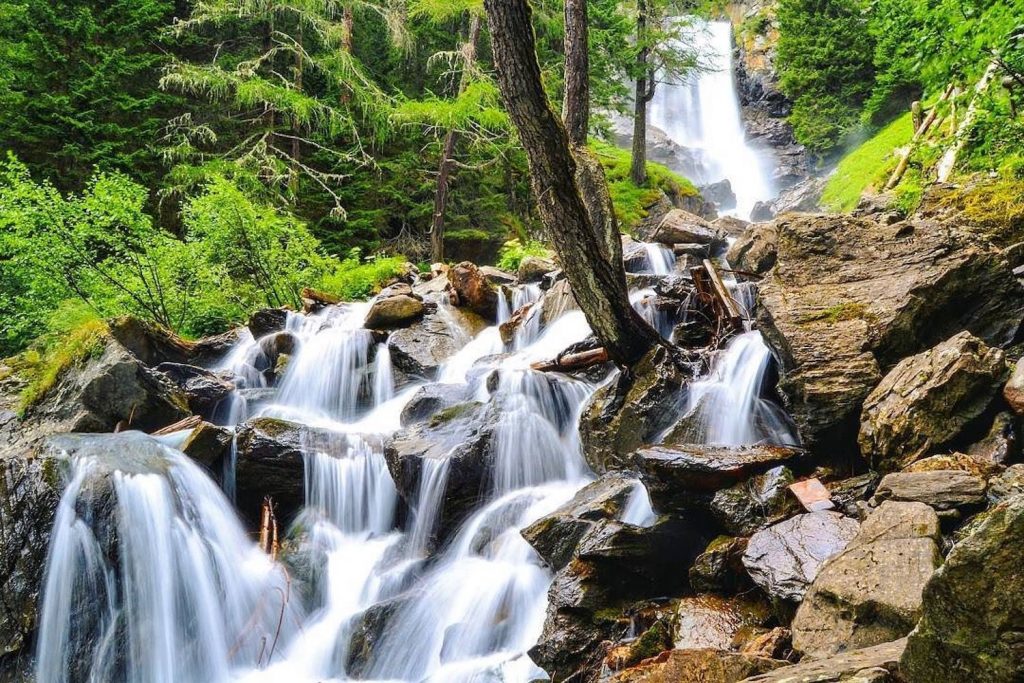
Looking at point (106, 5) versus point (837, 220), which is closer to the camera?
point (837, 220)

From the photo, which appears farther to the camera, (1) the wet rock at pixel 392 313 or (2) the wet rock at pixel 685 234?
(2) the wet rock at pixel 685 234

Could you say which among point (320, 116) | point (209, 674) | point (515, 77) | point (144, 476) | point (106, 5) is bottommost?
point (209, 674)

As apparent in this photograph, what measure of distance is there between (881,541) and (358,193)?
677 inches

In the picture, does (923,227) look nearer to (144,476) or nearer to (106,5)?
(144,476)

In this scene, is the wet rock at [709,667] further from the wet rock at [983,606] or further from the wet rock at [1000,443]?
the wet rock at [1000,443]

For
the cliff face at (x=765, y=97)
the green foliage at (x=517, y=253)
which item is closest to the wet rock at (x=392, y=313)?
the green foliage at (x=517, y=253)

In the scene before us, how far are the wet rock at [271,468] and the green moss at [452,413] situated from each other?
4.40 feet

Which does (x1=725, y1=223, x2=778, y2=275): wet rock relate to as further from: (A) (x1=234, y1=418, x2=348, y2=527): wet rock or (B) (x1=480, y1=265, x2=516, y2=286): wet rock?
(A) (x1=234, y1=418, x2=348, y2=527): wet rock

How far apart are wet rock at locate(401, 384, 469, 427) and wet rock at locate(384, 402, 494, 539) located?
73cm

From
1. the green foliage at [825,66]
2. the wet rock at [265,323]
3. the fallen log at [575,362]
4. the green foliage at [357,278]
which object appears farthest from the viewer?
the green foliage at [825,66]

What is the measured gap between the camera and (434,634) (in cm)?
510

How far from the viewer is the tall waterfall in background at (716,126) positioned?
26.9 meters

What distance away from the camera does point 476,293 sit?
10.7m

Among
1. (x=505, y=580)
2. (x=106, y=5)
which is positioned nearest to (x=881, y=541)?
(x=505, y=580)
